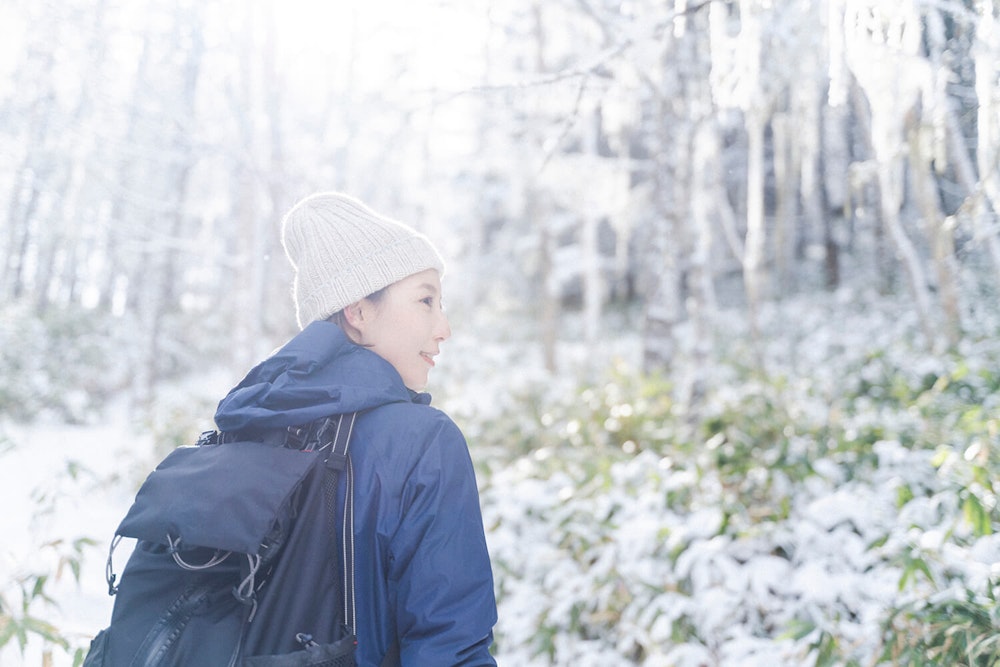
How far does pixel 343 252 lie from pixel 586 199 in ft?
29.3

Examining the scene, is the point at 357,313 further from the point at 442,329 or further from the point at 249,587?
the point at 249,587

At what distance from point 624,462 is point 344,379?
464 centimetres

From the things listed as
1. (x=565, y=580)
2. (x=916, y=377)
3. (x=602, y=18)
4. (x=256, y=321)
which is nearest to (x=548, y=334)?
(x=256, y=321)

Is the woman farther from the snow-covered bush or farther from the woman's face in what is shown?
the snow-covered bush

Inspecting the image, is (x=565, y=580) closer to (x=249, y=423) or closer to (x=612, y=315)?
(x=249, y=423)

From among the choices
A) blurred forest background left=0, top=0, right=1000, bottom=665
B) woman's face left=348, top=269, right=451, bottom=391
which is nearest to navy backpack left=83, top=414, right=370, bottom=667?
woman's face left=348, top=269, right=451, bottom=391

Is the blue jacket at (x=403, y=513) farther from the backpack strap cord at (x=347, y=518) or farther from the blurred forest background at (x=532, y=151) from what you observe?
the blurred forest background at (x=532, y=151)

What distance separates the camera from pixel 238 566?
139 cm

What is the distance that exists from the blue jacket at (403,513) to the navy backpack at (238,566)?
0.05 m

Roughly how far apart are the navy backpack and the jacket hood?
0.23 ft

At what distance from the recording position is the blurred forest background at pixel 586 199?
371cm

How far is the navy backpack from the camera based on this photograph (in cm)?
130

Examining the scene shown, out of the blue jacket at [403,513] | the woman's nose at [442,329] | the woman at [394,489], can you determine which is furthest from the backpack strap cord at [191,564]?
the woman's nose at [442,329]

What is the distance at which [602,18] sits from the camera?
5613mm
